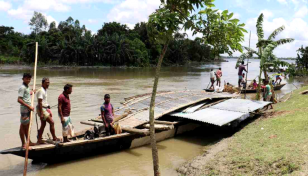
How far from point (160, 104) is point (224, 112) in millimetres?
2146

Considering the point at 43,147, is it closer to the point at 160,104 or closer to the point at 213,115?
the point at 160,104

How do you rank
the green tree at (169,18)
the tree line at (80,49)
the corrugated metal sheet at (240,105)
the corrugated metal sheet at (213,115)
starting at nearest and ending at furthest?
1. the green tree at (169,18)
2. the corrugated metal sheet at (213,115)
3. the corrugated metal sheet at (240,105)
4. the tree line at (80,49)

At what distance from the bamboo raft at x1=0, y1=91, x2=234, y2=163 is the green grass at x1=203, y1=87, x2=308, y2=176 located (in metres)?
2.00

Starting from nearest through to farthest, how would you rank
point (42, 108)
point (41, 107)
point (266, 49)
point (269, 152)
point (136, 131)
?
point (269, 152) < point (41, 107) < point (42, 108) < point (136, 131) < point (266, 49)

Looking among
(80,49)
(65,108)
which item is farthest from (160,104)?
(80,49)

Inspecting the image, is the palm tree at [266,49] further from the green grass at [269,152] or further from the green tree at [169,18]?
the green tree at [169,18]

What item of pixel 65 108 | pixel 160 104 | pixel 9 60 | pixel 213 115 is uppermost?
pixel 9 60

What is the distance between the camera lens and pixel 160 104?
29.6 feet

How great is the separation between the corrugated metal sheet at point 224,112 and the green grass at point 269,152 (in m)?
0.76

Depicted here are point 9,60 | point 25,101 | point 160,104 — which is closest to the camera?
point 25,101

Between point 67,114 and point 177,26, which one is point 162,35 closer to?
point 177,26

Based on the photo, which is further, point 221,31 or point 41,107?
point 41,107

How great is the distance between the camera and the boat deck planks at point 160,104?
7730mm

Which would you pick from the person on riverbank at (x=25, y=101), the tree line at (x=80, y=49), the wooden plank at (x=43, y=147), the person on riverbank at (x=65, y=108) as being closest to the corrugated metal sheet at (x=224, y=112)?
the person on riverbank at (x=65, y=108)
